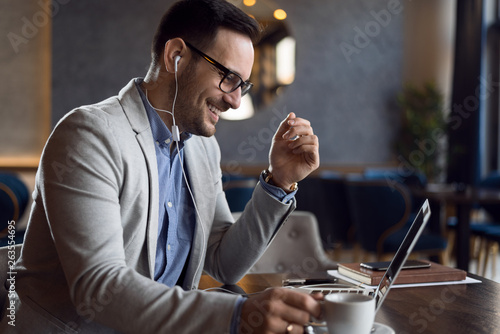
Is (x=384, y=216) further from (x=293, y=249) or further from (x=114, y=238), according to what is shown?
(x=114, y=238)

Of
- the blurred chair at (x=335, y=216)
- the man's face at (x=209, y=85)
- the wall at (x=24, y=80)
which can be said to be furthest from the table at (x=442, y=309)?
the wall at (x=24, y=80)

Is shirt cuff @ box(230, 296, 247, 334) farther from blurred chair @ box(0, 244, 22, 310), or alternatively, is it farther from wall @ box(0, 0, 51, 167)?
wall @ box(0, 0, 51, 167)

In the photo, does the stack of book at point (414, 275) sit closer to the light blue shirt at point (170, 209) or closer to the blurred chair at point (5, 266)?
the light blue shirt at point (170, 209)

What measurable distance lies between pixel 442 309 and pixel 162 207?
0.67m

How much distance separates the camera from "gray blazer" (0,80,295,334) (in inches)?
32.9

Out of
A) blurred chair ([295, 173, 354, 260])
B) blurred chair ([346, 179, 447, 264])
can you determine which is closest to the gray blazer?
blurred chair ([346, 179, 447, 264])

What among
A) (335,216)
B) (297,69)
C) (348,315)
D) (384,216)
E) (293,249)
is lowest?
(335,216)

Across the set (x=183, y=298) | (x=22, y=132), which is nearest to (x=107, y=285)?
(x=183, y=298)

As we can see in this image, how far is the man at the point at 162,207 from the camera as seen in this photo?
0.83m

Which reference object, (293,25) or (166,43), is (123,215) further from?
(293,25)

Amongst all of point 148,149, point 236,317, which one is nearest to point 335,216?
point 148,149

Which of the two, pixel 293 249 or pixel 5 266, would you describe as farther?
pixel 293 249

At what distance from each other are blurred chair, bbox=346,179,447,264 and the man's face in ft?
7.88

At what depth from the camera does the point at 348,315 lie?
743 millimetres
